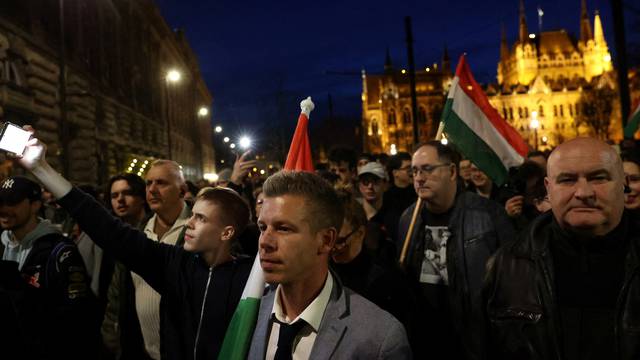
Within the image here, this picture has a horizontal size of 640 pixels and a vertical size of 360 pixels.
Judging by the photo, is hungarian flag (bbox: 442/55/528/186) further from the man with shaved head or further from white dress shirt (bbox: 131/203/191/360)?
white dress shirt (bbox: 131/203/191/360)

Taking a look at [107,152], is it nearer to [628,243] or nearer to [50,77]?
[50,77]

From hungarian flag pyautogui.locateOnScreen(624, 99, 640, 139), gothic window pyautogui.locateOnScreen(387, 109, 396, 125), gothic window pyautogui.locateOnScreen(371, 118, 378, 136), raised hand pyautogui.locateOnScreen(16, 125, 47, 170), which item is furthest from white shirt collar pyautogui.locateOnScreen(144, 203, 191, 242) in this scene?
gothic window pyautogui.locateOnScreen(371, 118, 378, 136)

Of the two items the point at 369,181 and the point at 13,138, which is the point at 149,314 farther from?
the point at 369,181

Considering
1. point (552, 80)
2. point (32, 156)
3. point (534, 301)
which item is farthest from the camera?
point (552, 80)

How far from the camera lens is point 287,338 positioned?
220cm

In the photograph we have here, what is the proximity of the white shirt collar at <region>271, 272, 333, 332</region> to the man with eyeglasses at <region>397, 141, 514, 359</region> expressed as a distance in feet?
5.41

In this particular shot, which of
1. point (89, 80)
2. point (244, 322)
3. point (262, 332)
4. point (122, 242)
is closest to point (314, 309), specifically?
point (262, 332)

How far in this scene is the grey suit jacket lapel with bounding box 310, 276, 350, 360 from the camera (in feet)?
6.95

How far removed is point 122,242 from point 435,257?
7.59ft

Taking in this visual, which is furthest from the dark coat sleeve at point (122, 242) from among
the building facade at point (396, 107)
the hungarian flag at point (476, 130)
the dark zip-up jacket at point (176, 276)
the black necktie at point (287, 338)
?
the building facade at point (396, 107)

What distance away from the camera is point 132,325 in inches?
175

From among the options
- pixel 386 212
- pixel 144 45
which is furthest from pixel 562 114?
pixel 386 212

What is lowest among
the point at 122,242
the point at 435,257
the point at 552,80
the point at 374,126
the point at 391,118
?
the point at 435,257

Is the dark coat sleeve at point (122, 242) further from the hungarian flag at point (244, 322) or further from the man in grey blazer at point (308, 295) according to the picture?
the man in grey blazer at point (308, 295)
